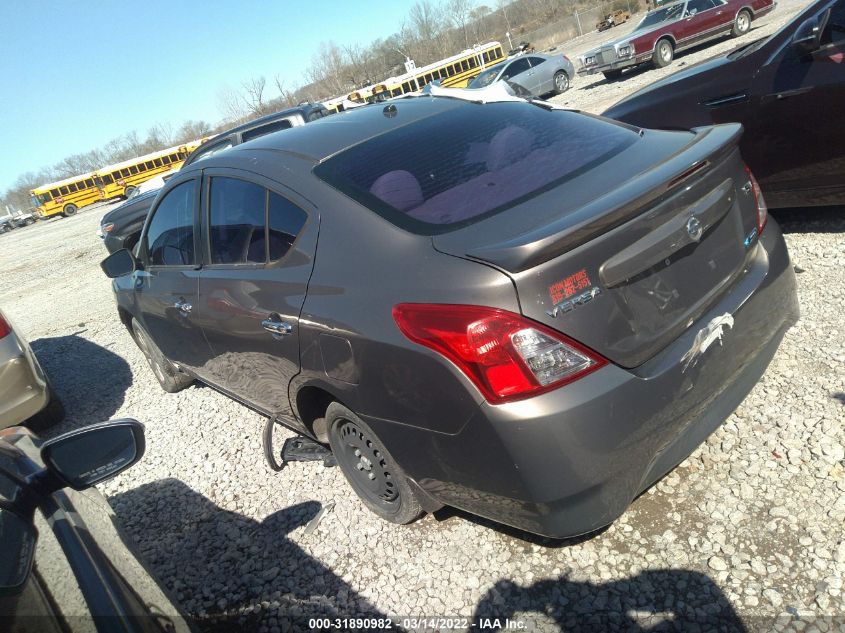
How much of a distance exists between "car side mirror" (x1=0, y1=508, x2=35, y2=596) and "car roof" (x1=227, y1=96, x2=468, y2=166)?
6.02ft

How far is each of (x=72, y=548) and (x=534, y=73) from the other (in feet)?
70.7

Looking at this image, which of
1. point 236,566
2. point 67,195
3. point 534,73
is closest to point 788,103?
point 236,566

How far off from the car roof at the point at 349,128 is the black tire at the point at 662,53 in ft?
56.3

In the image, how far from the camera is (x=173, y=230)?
397 cm

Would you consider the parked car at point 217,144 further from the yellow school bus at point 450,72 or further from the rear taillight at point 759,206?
the yellow school bus at point 450,72

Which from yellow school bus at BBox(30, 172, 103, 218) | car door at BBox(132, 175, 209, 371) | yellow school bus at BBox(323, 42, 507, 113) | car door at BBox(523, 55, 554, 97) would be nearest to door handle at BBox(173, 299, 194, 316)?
car door at BBox(132, 175, 209, 371)

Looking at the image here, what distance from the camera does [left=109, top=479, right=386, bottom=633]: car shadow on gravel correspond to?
2.66 meters

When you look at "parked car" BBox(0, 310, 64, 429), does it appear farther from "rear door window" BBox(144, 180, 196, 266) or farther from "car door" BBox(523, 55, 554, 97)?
"car door" BBox(523, 55, 554, 97)

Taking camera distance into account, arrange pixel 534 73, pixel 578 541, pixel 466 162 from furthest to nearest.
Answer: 1. pixel 534 73
2. pixel 466 162
3. pixel 578 541

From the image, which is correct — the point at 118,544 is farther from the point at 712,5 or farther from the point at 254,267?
the point at 712,5

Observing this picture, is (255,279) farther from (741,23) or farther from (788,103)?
(741,23)

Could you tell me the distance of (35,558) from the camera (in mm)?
1502

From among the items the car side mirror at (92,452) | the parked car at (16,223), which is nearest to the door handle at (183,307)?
the car side mirror at (92,452)

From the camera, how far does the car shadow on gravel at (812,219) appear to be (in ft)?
15.1
